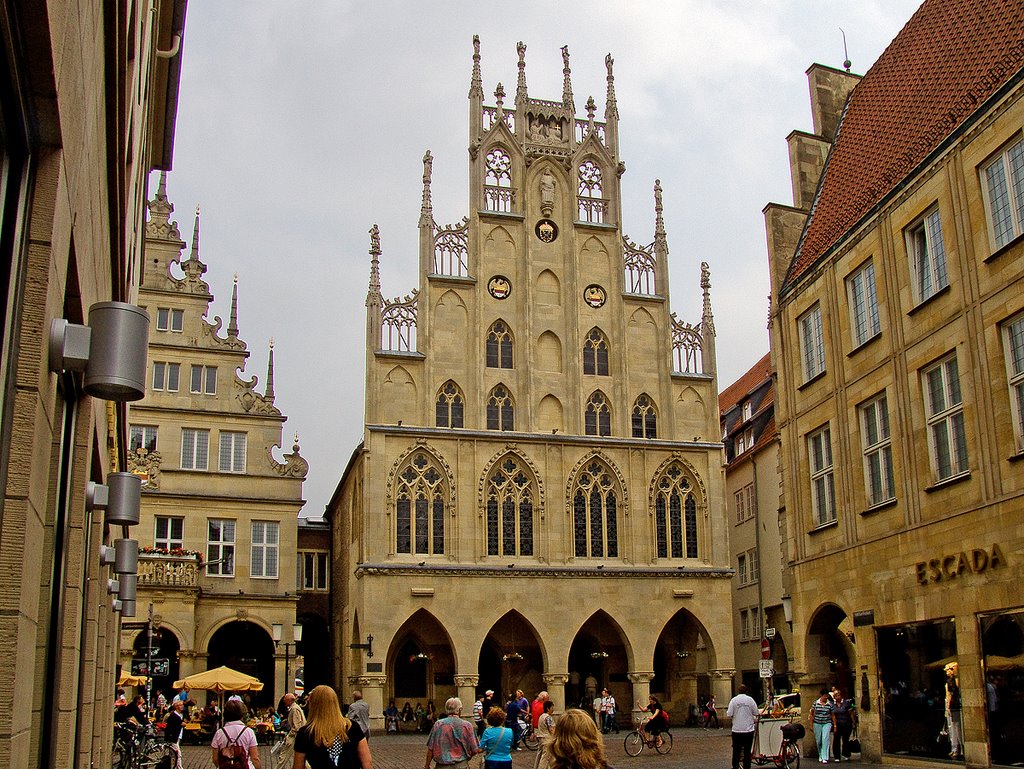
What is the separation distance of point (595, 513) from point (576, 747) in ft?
111

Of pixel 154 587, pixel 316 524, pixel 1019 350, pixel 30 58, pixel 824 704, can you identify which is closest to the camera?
pixel 30 58

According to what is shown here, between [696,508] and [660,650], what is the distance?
546cm

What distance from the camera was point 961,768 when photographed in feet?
50.8

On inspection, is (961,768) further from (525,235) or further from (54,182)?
(525,235)

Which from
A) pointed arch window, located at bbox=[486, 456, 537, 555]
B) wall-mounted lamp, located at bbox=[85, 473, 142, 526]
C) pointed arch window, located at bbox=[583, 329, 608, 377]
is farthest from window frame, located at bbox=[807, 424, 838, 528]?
pointed arch window, located at bbox=[583, 329, 608, 377]

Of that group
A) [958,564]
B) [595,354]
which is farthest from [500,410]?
[958,564]

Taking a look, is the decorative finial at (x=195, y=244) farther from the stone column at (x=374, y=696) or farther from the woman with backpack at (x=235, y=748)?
the woman with backpack at (x=235, y=748)

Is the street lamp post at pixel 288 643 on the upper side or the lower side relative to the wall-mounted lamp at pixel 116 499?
lower

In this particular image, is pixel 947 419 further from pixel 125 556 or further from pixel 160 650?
pixel 160 650

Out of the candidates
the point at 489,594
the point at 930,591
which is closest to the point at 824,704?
the point at 930,591

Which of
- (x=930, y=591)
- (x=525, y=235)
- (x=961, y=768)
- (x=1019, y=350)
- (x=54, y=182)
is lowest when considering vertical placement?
(x=961, y=768)

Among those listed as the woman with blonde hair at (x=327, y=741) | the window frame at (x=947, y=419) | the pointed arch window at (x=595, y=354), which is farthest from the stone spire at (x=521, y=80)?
the woman with blonde hair at (x=327, y=741)

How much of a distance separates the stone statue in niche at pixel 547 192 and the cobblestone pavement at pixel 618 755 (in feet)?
61.0

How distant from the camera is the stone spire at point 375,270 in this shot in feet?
124
